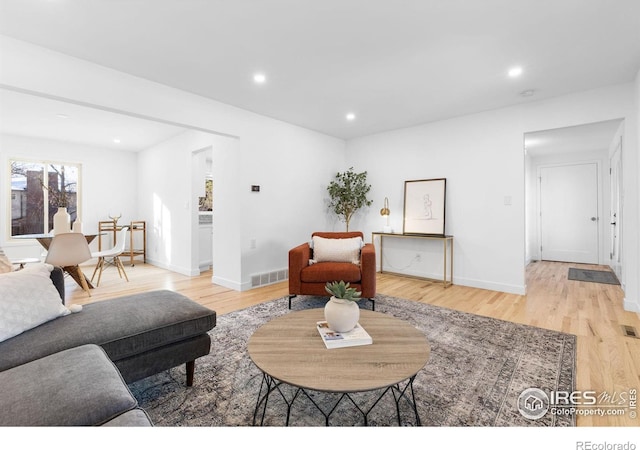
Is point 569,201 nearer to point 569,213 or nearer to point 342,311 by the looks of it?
point 569,213

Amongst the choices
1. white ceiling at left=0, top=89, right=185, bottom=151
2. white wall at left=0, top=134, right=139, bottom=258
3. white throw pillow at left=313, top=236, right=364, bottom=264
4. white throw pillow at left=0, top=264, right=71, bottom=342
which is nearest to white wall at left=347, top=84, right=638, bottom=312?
white throw pillow at left=313, top=236, right=364, bottom=264

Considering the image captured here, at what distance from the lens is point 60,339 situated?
4.48 feet

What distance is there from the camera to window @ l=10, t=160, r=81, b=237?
5.22 metres

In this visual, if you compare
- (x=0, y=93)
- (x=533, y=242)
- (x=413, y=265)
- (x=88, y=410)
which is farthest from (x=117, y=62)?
(x=533, y=242)

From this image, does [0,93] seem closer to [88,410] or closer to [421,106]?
[88,410]

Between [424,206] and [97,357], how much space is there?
13.7 ft

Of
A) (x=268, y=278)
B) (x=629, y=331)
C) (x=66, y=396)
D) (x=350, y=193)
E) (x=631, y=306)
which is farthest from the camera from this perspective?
(x=350, y=193)

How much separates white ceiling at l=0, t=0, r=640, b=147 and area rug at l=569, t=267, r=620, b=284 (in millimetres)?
2898

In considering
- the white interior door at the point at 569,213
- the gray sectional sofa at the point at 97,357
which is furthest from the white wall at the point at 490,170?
the gray sectional sofa at the point at 97,357

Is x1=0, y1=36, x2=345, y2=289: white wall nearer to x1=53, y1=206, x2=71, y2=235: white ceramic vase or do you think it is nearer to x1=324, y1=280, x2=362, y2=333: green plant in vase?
x1=53, y1=206, x2=71, y2=235: white ceramic vase

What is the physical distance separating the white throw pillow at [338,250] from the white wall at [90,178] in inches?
199

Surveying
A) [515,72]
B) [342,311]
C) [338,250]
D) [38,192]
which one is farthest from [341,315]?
[38,192]

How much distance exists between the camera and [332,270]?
3082 millimetres

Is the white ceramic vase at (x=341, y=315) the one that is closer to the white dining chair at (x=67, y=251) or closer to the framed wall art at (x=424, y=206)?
the framed wall art at (x=424, y=206)
